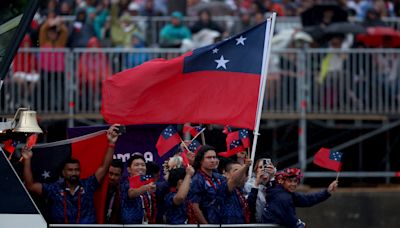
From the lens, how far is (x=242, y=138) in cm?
1630

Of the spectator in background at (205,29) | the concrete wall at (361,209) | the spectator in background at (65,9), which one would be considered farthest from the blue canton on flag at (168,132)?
the spectator in background at (65,9)

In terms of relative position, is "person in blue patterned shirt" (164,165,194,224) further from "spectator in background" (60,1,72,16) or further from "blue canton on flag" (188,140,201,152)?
"spectator in background" (60,1,72,16)

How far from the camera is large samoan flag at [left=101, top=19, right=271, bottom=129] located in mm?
16703

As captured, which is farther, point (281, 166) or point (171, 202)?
point (281, 166)

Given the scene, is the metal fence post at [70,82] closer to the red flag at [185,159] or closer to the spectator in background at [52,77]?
the spectator in background at [52,77]

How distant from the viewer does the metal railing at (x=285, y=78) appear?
2322 centimetres

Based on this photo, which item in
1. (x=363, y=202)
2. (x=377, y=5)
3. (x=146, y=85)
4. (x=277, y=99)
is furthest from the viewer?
(x=377, y=5)

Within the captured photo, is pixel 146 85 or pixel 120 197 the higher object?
pixel 146 85

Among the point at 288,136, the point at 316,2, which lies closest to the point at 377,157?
the point at 288,136

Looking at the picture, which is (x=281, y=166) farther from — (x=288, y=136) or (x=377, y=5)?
(x=377, y=5)

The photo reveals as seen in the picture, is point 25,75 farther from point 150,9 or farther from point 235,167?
point 235,167

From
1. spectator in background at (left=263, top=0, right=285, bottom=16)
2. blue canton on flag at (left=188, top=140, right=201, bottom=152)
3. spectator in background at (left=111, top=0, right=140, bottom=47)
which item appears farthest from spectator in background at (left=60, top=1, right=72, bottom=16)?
blue canton on flag at (left=188, top=140, right=201, bottom=152)

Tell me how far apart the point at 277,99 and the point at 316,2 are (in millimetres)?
3683

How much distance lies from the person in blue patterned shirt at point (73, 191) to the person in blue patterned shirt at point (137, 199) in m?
0.33
